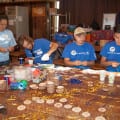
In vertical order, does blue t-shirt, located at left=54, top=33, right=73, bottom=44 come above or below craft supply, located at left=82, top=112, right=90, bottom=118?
above

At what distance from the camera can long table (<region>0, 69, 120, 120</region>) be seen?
1458 mm

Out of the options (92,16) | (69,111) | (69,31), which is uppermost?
(92,16)

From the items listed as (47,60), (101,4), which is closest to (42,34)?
(101,4)

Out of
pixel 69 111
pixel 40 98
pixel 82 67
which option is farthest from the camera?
pixel 82 67

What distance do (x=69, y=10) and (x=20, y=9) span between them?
159cm

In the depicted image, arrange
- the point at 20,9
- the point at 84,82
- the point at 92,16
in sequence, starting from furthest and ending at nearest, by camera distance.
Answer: the point at 92,16 < the point at 20,9 < the point at 84,82

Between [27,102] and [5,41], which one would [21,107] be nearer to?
[27,102]

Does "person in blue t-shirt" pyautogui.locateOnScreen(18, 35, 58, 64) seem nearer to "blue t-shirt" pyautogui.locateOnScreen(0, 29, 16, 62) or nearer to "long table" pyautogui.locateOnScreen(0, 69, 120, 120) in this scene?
"blue t-shirt" pyautogui.locateOnScreen(0, 29, 16, 62)

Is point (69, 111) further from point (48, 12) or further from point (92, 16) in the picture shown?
point (92, 16)

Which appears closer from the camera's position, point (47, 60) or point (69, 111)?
point (69, 111)

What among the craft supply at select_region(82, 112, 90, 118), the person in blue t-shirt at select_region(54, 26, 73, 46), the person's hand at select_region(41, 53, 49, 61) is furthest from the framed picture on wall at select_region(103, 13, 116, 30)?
the craft supply at select_region(82, 112, 90, 118)

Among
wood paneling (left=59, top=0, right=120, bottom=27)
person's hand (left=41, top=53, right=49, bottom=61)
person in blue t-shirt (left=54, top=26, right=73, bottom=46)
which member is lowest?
person's hand (left=41, top=53, right=49, bottom=61)

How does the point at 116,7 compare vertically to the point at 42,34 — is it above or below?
above

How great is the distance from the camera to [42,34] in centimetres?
671
